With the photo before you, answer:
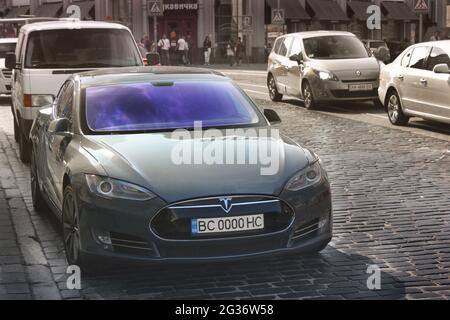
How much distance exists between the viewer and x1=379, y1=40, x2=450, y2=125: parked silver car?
13742 millimetres

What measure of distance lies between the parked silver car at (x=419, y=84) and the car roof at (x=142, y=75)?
23.2 ft

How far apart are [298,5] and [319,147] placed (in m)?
38.8

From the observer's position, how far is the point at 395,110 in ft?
51.2

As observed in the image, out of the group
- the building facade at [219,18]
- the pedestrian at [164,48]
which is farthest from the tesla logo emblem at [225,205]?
the building facade at [219,18]

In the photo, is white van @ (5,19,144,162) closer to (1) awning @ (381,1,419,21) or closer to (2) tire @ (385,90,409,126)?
(2) tire @ (385,90,409,126)

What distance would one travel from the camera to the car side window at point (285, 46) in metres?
20.8

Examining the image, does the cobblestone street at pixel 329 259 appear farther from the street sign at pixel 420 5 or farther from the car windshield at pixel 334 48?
the street sign at pixel 420 5

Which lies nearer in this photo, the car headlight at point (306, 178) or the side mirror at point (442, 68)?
the car headlight at point (306, 178)

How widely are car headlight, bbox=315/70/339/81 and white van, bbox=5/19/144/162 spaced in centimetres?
704

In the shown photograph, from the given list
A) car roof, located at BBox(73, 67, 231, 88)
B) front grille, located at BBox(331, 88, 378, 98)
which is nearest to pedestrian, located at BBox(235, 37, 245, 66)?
front grille, located at BBox(331, 88, 378, 98)

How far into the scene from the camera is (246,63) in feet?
159

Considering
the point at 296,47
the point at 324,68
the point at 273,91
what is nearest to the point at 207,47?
the point at 273,91

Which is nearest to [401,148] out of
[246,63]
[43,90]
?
[43,90]
